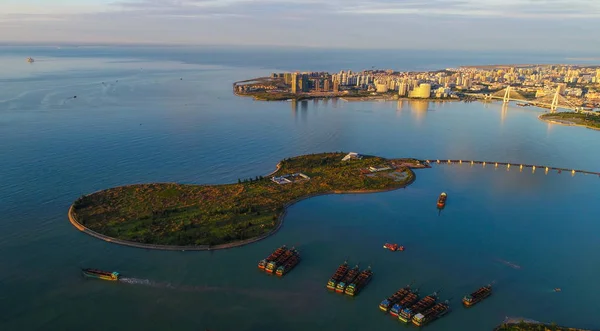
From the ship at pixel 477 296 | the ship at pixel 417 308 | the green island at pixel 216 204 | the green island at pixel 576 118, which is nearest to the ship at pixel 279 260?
the green island at pixel 216 204

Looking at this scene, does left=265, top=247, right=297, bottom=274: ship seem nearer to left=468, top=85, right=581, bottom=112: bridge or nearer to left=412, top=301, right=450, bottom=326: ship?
left=412, top=301, right=450, bottom=326: ship

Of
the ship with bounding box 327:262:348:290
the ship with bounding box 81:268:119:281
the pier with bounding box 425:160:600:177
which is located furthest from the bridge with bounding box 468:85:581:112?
the ship with bounding box 81:268:119:281

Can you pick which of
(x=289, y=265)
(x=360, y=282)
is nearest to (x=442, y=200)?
(x=360, y=282)

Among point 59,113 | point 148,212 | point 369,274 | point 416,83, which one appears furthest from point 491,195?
point 416,83

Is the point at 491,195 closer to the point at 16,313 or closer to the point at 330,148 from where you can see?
the point at 330,148

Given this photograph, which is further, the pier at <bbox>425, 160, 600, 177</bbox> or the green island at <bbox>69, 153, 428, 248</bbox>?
the pier at <bbox>425, 160, 600, 177</bbox>
